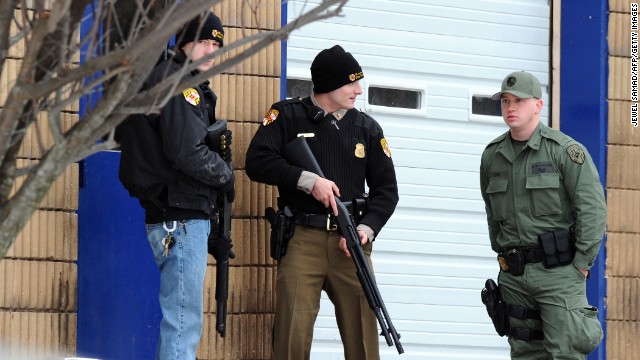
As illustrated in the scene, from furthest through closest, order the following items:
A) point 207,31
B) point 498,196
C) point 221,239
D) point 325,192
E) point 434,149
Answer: point 434,149 < point 498,196 < point 325,192 < point 221,239 < point 207,31

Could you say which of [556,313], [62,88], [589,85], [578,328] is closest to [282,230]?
[556,313]

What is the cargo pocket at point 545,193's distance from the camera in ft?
19.3

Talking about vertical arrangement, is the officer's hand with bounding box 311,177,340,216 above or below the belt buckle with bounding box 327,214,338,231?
above

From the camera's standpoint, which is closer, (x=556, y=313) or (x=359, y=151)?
(x=556, y=313)

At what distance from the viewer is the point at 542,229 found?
590 cm

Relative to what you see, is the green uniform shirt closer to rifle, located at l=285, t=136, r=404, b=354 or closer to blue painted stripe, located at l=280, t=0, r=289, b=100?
rifle, located at l=285, t=136, r=404, b=354

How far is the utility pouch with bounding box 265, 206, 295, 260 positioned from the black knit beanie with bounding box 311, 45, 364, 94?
67cm

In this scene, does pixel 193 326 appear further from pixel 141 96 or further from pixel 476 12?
pixel 476 12

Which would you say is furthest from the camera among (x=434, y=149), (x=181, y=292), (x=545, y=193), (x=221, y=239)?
(x=434, y=149)

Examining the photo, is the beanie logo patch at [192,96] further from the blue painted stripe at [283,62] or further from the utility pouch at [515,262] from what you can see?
the utility pouch at [515,262]

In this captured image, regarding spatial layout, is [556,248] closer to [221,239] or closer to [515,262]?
[515,262]

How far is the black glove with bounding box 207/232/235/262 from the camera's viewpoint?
5.57 m

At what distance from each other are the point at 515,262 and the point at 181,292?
1825mm

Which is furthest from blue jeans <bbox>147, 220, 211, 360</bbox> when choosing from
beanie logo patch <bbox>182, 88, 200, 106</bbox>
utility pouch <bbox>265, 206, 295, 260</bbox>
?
utility pouch <bbox>265, 206, 295, 260</bbox>
